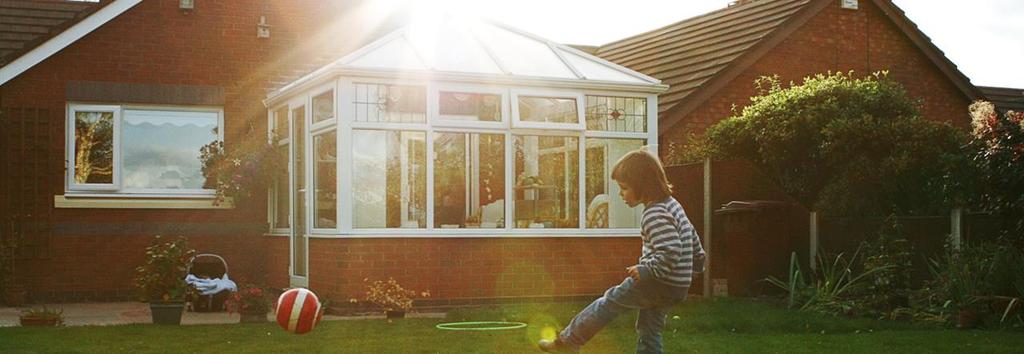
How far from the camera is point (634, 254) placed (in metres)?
15.1

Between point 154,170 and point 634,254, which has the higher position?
point 154,170

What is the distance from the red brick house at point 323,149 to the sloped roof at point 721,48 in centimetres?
395

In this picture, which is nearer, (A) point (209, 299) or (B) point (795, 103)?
(A) point (209, 299)

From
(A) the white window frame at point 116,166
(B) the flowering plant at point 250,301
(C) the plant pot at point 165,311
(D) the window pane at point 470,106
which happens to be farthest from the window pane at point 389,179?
(A) the white window frame at point 116,166

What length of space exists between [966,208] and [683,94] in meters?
6.17

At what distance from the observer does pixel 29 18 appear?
1714 centimetres

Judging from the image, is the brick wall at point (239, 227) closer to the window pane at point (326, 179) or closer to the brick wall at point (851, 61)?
the window pane at point (326, 179)

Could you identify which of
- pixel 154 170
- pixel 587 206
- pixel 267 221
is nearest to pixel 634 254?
pixel 587 206

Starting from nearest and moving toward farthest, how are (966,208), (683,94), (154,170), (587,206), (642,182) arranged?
1. (642,182)
2. (966,208)
3. (587,206)
4. (154,170)
5. (683,94)

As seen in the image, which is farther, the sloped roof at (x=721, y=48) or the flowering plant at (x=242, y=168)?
the sloped roof at (x=721, y=48)

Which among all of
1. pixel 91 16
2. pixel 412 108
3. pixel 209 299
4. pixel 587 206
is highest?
pixel 91 16

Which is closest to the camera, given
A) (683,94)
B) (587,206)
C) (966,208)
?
(966,208)

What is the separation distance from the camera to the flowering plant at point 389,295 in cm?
1281

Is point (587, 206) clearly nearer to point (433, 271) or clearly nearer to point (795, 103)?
point (433, 271)
